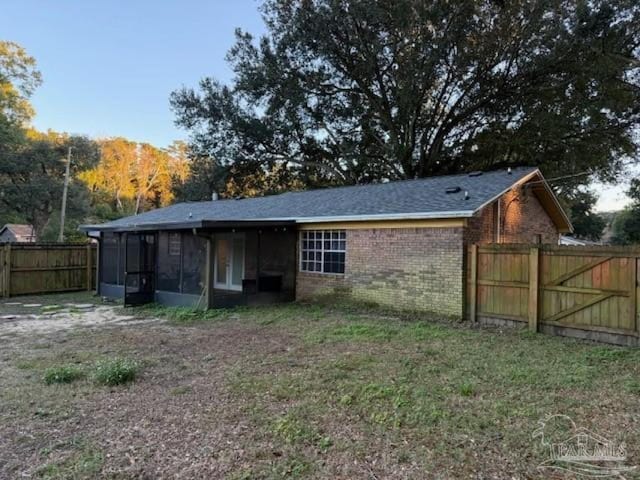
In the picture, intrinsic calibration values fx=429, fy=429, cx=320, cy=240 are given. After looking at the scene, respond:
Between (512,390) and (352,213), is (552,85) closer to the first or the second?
(352,213)

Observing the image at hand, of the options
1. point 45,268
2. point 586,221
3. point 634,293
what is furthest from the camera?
point 586,221

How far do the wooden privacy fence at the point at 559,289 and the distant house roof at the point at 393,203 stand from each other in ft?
4.11

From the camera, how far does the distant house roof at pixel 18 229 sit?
33688 mm

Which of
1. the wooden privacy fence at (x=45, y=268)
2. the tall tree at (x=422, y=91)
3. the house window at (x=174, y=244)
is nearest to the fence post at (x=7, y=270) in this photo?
the wooden privacy fence at (x=45, y=268)

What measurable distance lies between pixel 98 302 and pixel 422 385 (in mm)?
11080

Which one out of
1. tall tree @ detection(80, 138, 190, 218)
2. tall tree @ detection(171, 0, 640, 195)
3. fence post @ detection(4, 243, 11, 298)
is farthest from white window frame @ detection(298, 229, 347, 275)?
tall tree @ detection(80, 138, 190, 218)

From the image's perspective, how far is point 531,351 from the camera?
6.67 meters

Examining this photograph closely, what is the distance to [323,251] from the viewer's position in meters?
12.2

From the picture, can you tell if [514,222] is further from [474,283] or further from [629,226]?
[629,226]

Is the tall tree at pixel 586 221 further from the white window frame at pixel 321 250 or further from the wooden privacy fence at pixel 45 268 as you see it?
the wooden privacy fence at pixel 45 268

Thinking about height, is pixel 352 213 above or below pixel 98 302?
above

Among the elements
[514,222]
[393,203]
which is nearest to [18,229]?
[393,203]

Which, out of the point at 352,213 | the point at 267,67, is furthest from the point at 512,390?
the point at 267,67

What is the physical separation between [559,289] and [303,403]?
5.76 m
